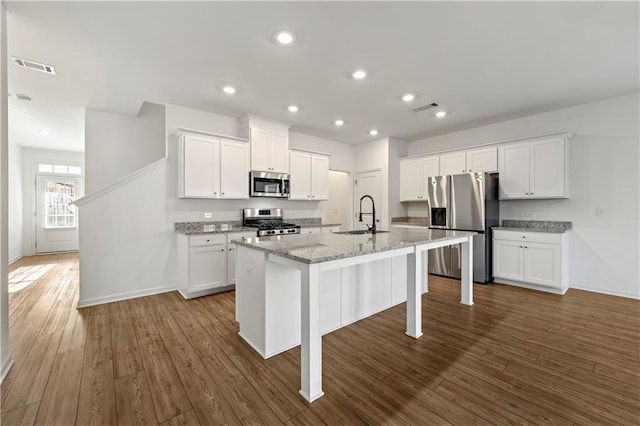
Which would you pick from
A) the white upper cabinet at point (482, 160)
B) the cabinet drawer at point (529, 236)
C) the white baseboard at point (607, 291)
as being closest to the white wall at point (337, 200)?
the white upper cabinet at point (482, 160)

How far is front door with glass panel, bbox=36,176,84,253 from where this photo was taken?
6.98 metres

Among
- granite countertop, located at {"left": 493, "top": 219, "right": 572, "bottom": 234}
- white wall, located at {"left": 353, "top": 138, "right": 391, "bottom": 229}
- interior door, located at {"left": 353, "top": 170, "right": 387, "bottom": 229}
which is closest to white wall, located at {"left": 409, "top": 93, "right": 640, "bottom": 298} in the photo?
granite countertop, located at {"left": 493, "top": 219, "right": 572, "bottom": 234}

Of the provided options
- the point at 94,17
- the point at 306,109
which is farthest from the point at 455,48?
the point at 94,17

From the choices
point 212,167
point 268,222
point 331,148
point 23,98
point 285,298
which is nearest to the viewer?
point 285,298

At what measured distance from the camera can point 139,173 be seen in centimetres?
391

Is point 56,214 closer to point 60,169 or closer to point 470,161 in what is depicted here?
point 60,169

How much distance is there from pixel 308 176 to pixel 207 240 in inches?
93.3

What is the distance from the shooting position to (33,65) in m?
2.97

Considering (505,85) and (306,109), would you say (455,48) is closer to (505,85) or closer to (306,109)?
(505,85)

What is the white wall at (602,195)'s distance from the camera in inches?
148

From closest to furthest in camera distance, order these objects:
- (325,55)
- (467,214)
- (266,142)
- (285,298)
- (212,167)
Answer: (285,298), (325,55), (212,167), (467,214), (266,142)

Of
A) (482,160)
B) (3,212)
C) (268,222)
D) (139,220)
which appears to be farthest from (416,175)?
(3,212)

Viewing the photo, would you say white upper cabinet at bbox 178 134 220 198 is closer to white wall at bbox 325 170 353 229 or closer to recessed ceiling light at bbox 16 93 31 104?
recessed ceiling light at bbox 16 93 31 104

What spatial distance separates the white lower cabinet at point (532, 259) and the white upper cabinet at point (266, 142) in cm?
392
